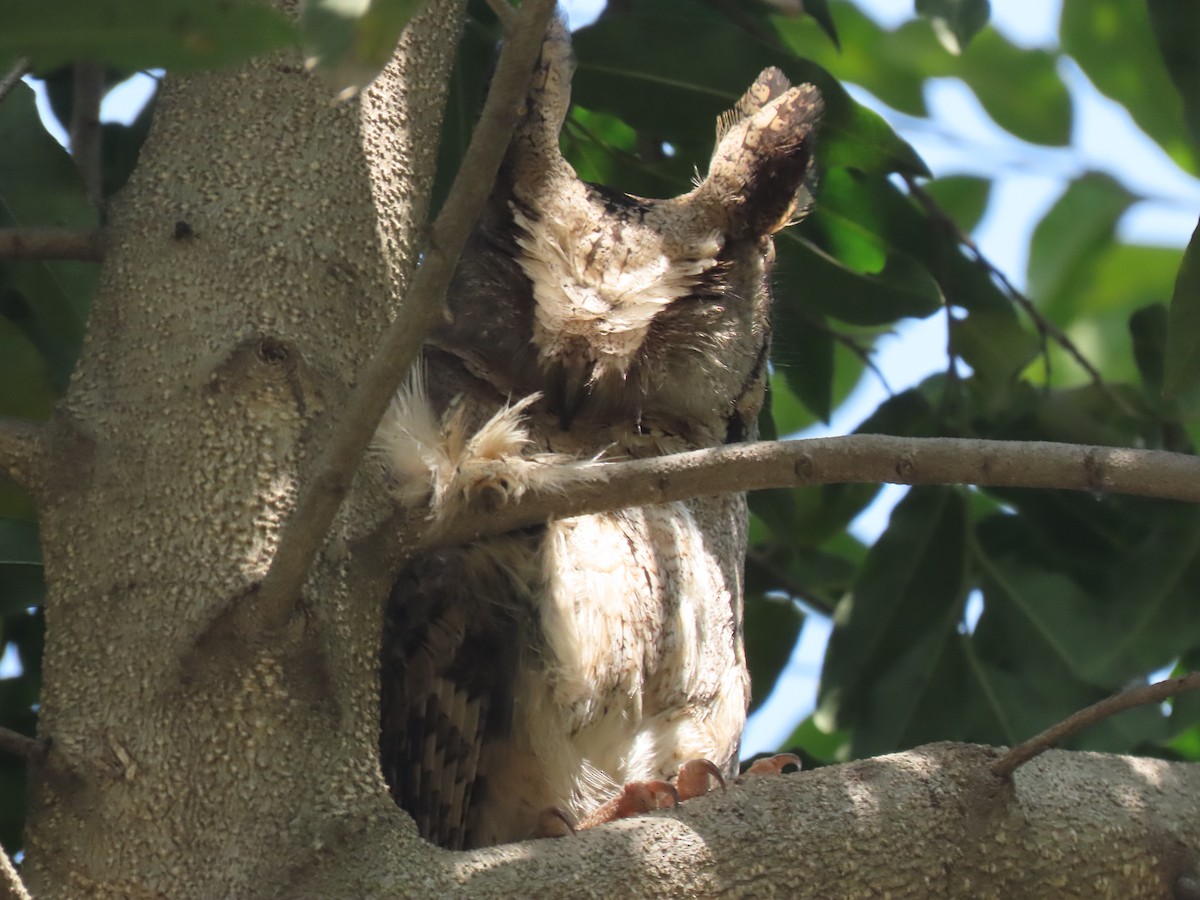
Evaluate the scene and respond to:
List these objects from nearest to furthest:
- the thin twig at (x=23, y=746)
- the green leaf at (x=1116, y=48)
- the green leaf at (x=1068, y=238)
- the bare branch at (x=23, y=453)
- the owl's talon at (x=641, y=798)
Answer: the thin twig at (x=23, y=746) → the bare branch at (x=23, y=453) → the owl's talon at (x=641, y=798) → the green leaf at (x=1116, y=48) → the green leaf at (x=1068, y=238)

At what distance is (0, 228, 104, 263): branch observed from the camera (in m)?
1.54

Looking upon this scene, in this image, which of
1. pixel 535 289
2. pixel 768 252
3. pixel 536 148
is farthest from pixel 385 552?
pixel 768 252

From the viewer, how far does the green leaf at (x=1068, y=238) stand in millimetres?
3734

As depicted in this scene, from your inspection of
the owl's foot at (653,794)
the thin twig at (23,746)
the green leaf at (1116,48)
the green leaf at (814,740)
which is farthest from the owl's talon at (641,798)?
the green leaf at (1116,48)

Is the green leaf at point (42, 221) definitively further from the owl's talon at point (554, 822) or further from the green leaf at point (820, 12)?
the green leaf at point (820, 12)

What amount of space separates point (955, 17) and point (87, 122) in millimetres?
1421

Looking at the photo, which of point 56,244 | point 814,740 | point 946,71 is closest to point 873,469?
point 56,244

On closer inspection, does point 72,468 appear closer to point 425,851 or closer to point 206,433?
point 206,433

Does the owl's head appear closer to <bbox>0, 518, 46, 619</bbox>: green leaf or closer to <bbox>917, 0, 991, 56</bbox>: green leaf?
<bbox>917, 0, 991, 56</bbox>: green leaf

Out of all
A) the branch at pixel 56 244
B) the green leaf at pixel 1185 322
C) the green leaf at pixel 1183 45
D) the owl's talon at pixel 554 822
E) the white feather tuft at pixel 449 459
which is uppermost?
the green leaf at pixel 1183 45

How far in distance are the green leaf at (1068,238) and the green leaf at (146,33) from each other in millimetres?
3146

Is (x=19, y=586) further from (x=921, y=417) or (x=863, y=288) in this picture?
(x=921, y=417)

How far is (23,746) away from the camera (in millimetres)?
1225

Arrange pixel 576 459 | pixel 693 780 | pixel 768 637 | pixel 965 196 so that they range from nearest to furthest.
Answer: pixel 693 780, pixel 576 459, pixel 768 637, pixel 965 196
